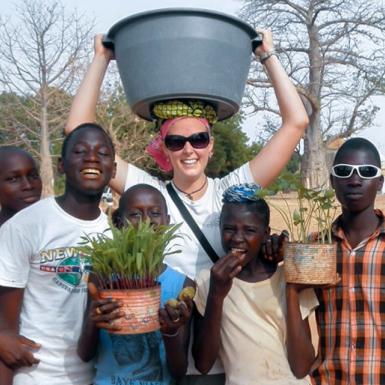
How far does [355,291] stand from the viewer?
230 centimetres

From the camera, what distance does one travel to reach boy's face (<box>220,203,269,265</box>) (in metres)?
2.23

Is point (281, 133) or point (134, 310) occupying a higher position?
point (281, 133)

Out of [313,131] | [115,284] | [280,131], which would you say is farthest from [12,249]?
[313,131]

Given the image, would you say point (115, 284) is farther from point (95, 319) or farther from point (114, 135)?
point (114, 135)

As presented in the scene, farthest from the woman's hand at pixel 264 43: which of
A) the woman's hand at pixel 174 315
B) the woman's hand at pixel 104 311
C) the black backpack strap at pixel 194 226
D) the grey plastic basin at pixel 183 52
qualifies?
the woman's hand at pixel 104 311

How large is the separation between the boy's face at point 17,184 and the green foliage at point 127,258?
124 cm

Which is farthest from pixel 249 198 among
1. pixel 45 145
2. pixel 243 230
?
pixel 45 145

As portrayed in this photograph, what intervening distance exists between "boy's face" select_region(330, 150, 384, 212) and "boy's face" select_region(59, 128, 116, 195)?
38.0 inches

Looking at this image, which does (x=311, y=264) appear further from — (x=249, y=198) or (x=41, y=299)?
(x=41, y=299)

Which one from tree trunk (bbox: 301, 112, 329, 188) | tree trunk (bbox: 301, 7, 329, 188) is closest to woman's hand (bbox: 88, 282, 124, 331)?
tree trunk (bbox: 301, 7, 329, 188)

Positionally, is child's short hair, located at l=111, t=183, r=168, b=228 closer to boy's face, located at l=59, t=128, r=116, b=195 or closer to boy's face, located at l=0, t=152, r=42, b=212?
boy's face, located at l=59, t=128, r=116, b=195

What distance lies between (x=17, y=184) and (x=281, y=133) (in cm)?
143

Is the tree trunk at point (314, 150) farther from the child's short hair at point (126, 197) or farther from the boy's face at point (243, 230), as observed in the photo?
the boy's face at point (243, 230)

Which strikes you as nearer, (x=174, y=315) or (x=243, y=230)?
(x=174, y=315)
